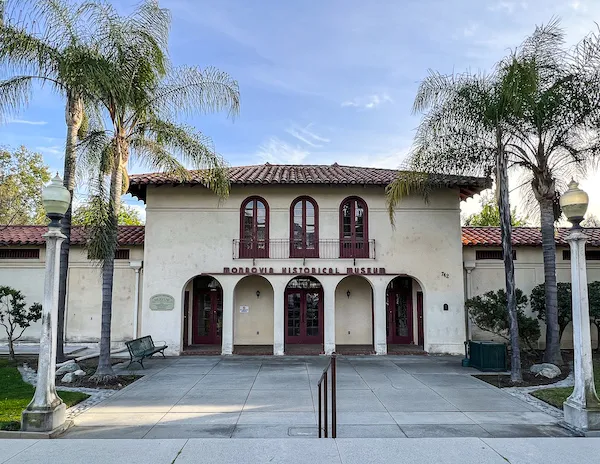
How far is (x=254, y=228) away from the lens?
1603 centimetres

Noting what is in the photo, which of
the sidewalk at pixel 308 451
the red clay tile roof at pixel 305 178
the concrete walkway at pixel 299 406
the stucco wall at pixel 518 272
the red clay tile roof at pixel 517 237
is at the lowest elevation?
the concrete walkway at pixel 299 406

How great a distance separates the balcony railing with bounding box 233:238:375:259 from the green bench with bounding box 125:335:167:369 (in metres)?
4.02

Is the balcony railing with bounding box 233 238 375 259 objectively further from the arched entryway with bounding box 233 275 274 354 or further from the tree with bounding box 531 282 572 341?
the tree with bounding box 531 282 572 341

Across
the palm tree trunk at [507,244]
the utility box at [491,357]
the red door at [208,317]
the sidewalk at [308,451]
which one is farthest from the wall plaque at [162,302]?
the palm tree trunk at [507,244]

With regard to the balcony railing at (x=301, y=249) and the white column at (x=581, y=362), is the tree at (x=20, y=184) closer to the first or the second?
the balcony railing at (x=301, y=249)

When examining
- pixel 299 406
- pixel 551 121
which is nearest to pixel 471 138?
pixel 551 121

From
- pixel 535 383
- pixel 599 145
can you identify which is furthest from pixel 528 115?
pixel 535 383

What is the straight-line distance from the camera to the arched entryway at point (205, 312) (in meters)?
17.5

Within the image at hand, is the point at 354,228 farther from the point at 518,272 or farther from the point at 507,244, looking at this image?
the point at 518,272

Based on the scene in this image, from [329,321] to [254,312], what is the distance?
3423 millimetres

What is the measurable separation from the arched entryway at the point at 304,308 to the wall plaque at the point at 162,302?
4.45 metres

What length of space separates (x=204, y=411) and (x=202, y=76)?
29.8 feet

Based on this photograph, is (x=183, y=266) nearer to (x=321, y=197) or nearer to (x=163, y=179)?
(x=163, y=179)

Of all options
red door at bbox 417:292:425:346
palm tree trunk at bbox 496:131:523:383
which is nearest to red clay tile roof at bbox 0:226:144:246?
red door at bbox 417:292:425:346
